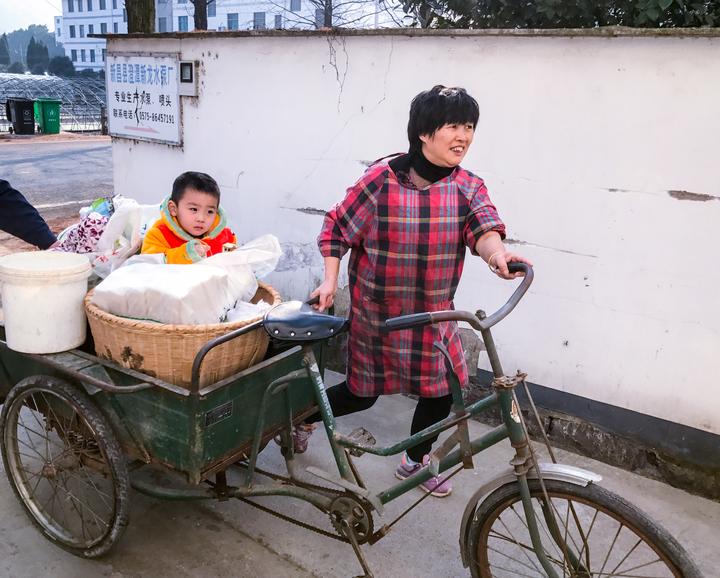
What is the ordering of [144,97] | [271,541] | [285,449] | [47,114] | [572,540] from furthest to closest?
1. [47,114]
2. [144,97]
3. [271,541]
4. [285,449]
5. [572,540]

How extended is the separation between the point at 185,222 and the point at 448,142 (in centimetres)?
121

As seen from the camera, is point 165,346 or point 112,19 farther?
point 112,19

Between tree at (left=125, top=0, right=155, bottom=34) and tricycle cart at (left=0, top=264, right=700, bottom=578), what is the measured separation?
16.5 ft

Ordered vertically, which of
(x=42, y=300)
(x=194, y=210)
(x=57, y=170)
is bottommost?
(x=57, y=170)

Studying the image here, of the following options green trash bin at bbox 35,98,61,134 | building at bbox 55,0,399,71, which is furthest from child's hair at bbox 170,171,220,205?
building at bbox 55,0,399,71

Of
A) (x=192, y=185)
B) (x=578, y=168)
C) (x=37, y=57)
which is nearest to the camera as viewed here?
(x=192, y=185)

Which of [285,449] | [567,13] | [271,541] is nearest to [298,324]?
[285,449]

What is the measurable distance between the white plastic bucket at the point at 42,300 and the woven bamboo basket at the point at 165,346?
0.31ft

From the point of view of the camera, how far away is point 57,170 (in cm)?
1270

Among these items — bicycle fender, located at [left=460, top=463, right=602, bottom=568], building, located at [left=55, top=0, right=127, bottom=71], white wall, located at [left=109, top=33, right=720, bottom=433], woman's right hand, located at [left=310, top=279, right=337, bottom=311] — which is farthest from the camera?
building, located at [left=55, top=0, right=127, bottom=71]

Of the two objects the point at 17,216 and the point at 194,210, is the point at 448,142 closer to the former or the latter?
the point at 194,210

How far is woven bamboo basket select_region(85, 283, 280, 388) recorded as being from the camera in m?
2.08

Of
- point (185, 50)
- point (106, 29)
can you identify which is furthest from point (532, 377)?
point (106, 29)

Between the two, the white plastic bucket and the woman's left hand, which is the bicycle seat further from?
the white plastic bucket
